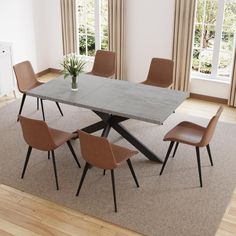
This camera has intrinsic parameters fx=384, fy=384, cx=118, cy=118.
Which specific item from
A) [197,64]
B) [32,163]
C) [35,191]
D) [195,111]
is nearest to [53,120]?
[32,163]

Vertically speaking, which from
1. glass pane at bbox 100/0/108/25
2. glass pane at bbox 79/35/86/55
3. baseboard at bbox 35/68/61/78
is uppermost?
glass pane at bbox 100/0/108/25

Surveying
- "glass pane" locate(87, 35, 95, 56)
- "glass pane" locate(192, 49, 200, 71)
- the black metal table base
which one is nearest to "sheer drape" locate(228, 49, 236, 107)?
"glass pane" locate(192, 49, 200, 71)

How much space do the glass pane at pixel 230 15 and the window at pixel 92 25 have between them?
2.09 meters

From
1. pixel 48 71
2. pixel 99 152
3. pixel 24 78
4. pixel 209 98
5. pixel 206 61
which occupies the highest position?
pixel 206 61

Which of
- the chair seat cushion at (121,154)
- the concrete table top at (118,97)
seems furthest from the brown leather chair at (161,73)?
the chair seat cushion at (121,154)

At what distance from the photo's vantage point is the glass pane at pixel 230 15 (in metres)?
5.91

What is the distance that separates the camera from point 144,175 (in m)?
4.37

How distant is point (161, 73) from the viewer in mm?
5625

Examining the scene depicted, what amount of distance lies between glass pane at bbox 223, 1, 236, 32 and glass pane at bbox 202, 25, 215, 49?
23cm

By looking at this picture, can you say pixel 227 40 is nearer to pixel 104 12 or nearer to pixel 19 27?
pixel 104 12

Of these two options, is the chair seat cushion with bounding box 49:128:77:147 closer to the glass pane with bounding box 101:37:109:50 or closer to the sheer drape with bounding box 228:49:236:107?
the sheer drape with bounding box 228:49:236:107

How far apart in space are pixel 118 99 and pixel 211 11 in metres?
2.62

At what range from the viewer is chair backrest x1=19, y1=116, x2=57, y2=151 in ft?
A: 12.5

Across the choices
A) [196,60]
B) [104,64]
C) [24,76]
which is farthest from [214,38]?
[24,76]
